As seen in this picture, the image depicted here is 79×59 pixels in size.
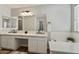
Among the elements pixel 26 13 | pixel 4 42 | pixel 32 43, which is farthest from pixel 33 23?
pixel 4 42

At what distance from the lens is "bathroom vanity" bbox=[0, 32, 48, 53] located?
1526mm

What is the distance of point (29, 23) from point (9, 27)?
0.35 meters

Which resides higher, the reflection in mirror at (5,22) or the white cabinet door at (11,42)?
the reflection in mirror at (5,22)

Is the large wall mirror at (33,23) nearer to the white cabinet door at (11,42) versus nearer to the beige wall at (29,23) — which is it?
the beige wall at (29,23)

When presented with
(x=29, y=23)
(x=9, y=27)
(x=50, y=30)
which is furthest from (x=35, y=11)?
(x=9, y=27)

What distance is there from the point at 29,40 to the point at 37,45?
17cm

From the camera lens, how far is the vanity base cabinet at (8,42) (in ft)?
5.12

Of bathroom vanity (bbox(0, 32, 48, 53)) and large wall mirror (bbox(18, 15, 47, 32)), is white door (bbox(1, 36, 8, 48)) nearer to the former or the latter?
bathroom vanity (bbox(0, 32, 48, 53))

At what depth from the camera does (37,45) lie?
5.16ft

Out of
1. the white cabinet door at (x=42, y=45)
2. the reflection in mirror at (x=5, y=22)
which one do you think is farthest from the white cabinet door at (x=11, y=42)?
the white cabinet door at (x=42, y=45)

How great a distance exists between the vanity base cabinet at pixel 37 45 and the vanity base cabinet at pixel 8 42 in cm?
27

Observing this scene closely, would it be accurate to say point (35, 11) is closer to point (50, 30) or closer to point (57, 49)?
point (50, 30)

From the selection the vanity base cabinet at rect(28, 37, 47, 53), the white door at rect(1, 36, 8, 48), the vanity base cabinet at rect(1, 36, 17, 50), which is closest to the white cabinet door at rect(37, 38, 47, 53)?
the vanity base cabinet at rect(28, 37, 47, 53)
